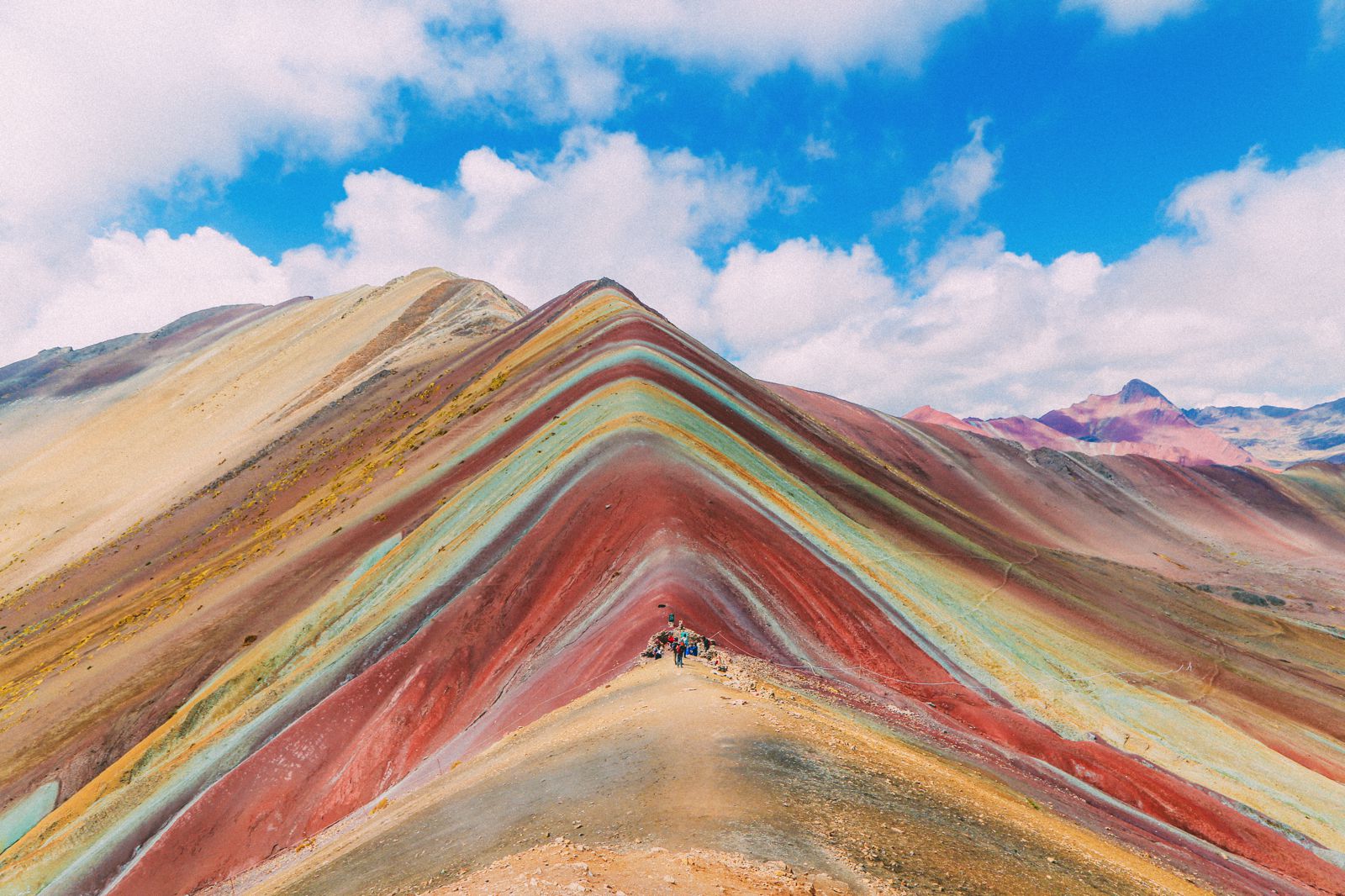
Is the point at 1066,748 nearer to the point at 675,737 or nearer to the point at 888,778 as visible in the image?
the point at 888,778

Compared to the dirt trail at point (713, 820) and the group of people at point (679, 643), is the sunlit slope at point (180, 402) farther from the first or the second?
the dirt trail at point (713, 820)

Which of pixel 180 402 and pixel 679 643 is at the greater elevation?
pixel 180 402

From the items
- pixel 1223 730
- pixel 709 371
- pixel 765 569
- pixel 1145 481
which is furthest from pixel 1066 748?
pixel 1145 481

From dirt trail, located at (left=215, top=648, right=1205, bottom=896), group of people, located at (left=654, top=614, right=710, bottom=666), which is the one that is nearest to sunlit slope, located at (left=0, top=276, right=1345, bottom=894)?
group of people, located at (left=654, top=614, right=710, bottom=666)

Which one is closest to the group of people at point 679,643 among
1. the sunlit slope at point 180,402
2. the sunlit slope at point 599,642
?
the sunlit slope at point 599,642

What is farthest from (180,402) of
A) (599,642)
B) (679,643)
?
(679,643)

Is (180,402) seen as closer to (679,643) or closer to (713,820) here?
(679,643)

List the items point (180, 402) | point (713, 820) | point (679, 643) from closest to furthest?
1. point (713, 820)
2. point (679, 643)
3. point (180, 402)
